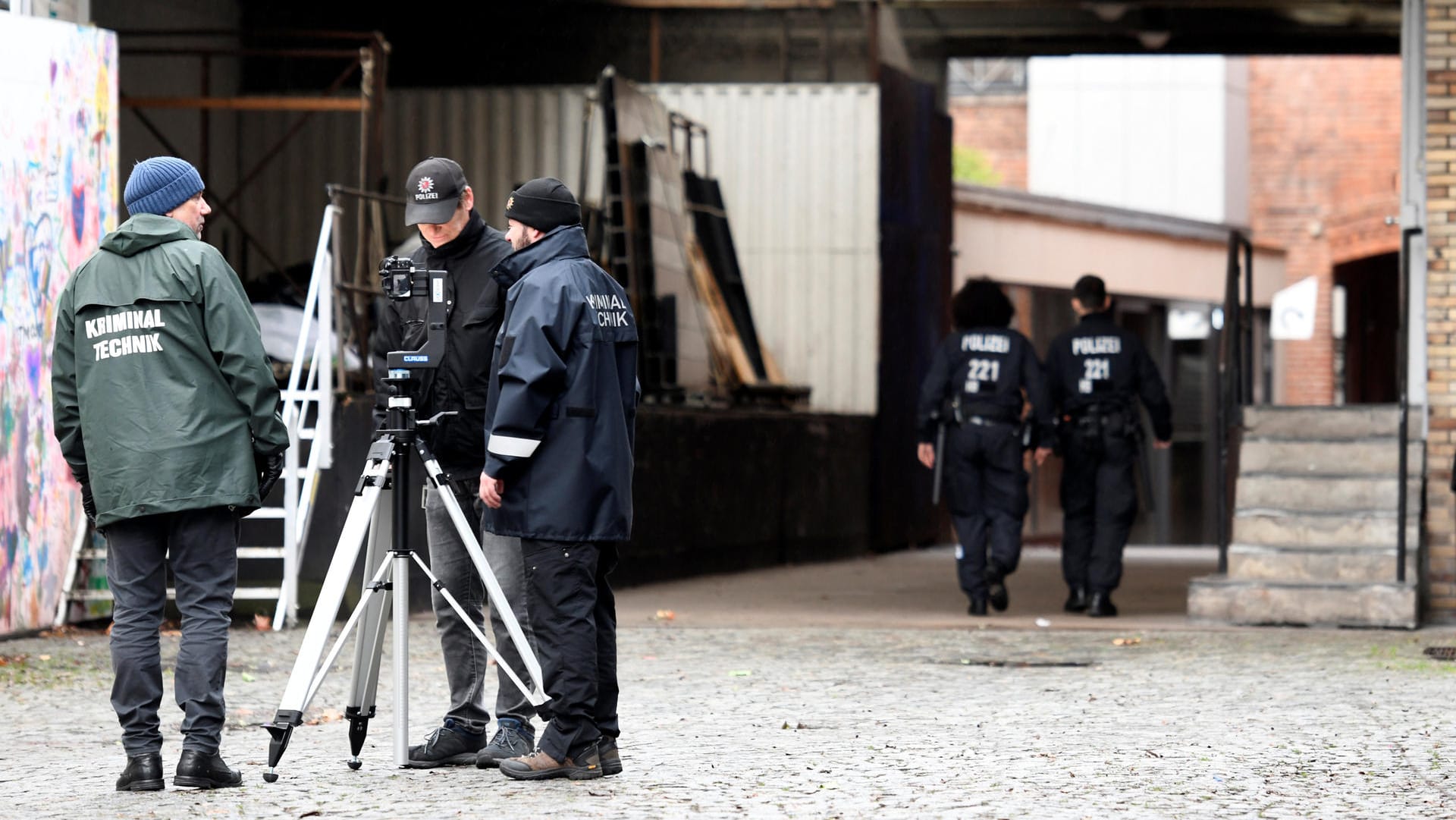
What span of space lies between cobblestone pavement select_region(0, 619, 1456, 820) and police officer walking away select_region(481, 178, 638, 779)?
0.20m

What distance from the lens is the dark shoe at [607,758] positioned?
5.80 meters

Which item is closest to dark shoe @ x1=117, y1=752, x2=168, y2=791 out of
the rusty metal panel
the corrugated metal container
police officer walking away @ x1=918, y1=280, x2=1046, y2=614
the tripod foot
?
the tripod foot

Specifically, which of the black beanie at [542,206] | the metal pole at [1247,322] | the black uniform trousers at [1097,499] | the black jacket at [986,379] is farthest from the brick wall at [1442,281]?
the black beanie at [542,206]

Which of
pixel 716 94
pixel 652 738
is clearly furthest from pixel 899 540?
pixel 652 738

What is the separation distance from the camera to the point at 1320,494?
11039 millimetres

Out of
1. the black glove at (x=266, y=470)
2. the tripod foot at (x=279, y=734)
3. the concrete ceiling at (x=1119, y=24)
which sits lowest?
the tripod foot at (x=279, y=734)

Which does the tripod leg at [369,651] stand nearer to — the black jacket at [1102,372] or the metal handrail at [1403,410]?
the black jacket at [1102,372]

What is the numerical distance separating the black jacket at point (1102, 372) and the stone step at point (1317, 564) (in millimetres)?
1087

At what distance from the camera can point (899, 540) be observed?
56.6 ft

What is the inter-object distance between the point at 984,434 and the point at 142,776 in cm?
630

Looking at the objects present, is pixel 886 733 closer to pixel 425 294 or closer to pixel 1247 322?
pixel 425 294

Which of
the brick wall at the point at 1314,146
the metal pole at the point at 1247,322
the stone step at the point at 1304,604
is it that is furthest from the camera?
the brick wall at the point at 1314,146

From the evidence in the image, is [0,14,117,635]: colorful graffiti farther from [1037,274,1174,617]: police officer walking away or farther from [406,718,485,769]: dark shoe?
[1037,274,1174,617]: police officer walking away

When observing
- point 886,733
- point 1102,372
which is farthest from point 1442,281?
point 886,733
